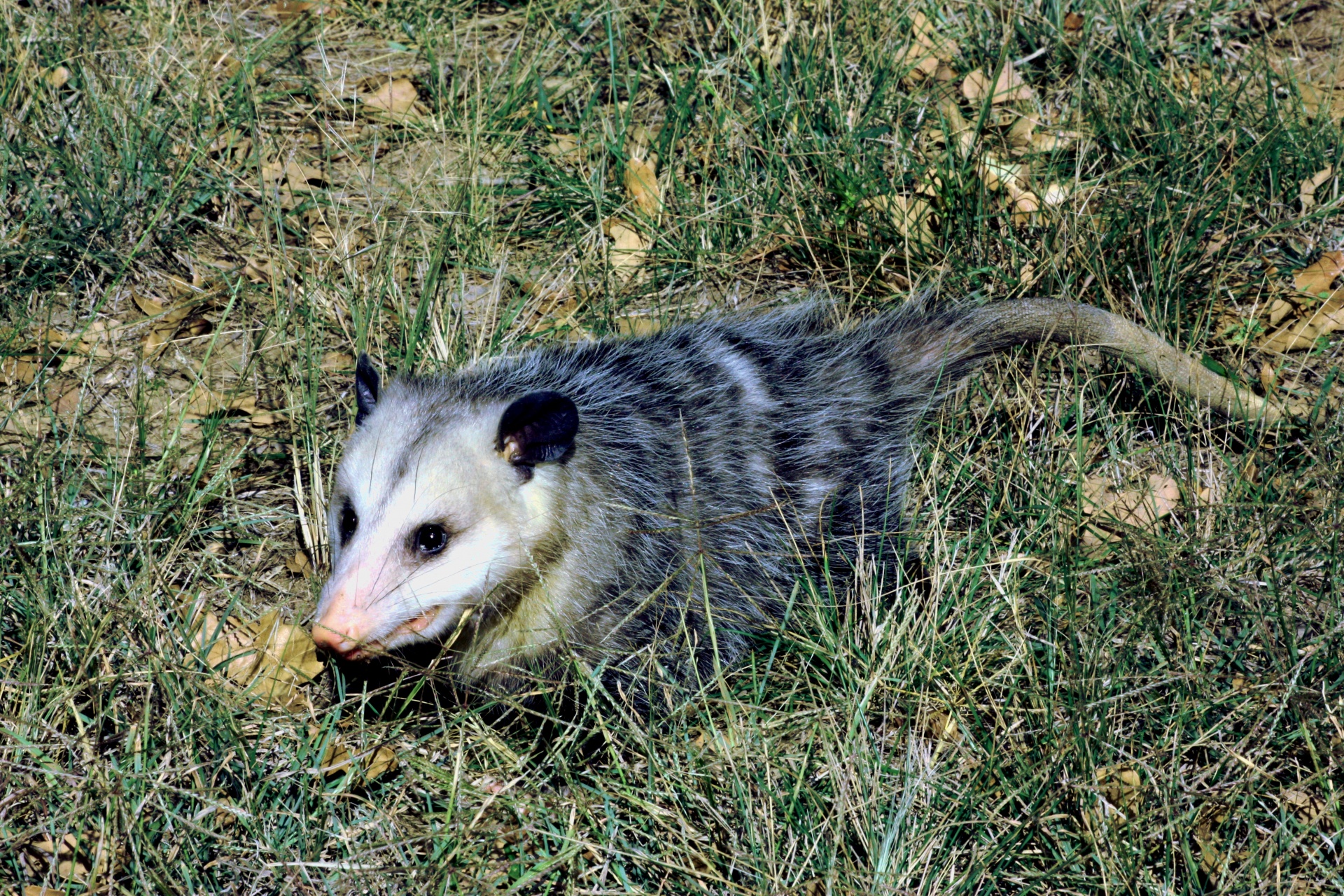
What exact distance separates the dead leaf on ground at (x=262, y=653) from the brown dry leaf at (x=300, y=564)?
0.13 metres

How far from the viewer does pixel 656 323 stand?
318cm

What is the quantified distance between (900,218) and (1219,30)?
127 centimetres

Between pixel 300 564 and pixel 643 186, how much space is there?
4.61 ft

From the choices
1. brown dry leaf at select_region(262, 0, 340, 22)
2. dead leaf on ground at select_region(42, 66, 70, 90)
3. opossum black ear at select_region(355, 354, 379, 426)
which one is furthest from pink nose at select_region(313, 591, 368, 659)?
brown dry leaf at select_region(262, 0, 340, 22)

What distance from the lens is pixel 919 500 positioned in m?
2.58

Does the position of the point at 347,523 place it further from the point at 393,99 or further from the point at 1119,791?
the point at 393,99

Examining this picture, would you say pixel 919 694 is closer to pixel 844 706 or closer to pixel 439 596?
pixel 844 706

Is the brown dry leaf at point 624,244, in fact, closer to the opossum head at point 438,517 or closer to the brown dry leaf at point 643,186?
the brown dry leaf at point 643,186

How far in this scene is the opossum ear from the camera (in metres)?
2.10

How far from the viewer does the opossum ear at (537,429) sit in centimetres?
210

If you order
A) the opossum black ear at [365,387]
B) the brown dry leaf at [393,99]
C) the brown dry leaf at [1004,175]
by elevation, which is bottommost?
the brown dry leaf at [1004,175]

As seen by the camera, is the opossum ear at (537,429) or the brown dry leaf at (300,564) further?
the brown dry leaf at (300,564)

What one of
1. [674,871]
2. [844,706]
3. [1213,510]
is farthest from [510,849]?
[1213,510]

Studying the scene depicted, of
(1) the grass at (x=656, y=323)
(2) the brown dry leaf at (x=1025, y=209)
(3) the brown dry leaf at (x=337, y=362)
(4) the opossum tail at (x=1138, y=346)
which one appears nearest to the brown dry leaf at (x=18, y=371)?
(1) the grass at (x=656, y=323)
